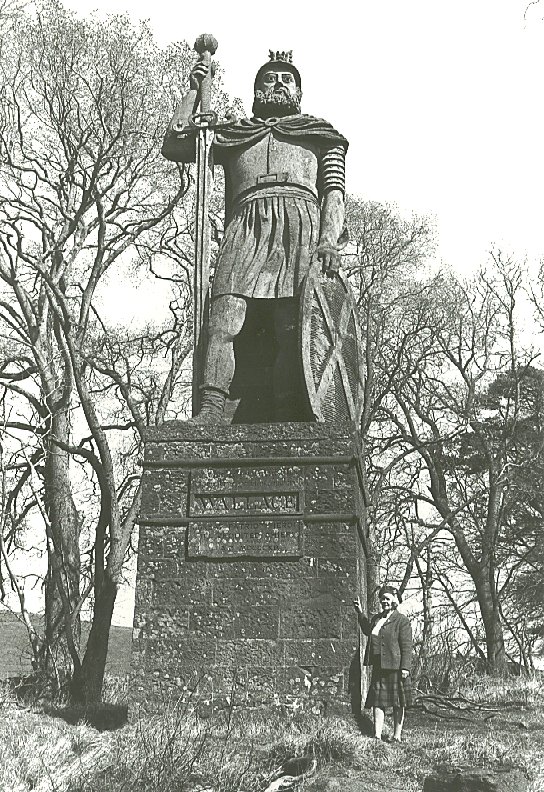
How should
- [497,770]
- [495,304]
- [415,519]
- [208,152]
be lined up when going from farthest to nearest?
[495,304], [415,519], [208,152], [497,770]

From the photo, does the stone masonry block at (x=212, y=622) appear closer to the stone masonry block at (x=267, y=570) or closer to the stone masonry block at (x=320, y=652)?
the stone masonry block at (x=267, y=570)

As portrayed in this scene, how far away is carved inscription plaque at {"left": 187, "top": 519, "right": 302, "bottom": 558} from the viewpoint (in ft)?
22.9

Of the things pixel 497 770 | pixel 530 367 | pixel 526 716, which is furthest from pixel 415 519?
pixel 497 770

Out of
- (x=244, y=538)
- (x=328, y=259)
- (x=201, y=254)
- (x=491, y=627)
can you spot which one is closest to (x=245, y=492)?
(x=244, y=538)

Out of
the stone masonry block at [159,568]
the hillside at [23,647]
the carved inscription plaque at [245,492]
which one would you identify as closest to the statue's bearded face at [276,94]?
the carved inscription plaque at [245,492]

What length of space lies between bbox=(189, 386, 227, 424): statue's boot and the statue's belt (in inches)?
68.3

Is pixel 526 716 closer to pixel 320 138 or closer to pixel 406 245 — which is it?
pixel 320 138

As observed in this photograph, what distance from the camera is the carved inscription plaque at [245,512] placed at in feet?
23.0

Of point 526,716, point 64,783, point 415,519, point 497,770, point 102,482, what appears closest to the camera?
point 64,783

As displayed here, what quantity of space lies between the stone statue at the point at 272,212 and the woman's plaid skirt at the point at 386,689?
2170 mm

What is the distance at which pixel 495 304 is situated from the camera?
71.3ft

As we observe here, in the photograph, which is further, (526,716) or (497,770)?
(526,716)

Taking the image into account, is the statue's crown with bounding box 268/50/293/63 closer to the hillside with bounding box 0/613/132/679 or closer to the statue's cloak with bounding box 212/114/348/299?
the statue's cloak with bounding box 212/114/348/299

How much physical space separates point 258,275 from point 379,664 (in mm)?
3212
